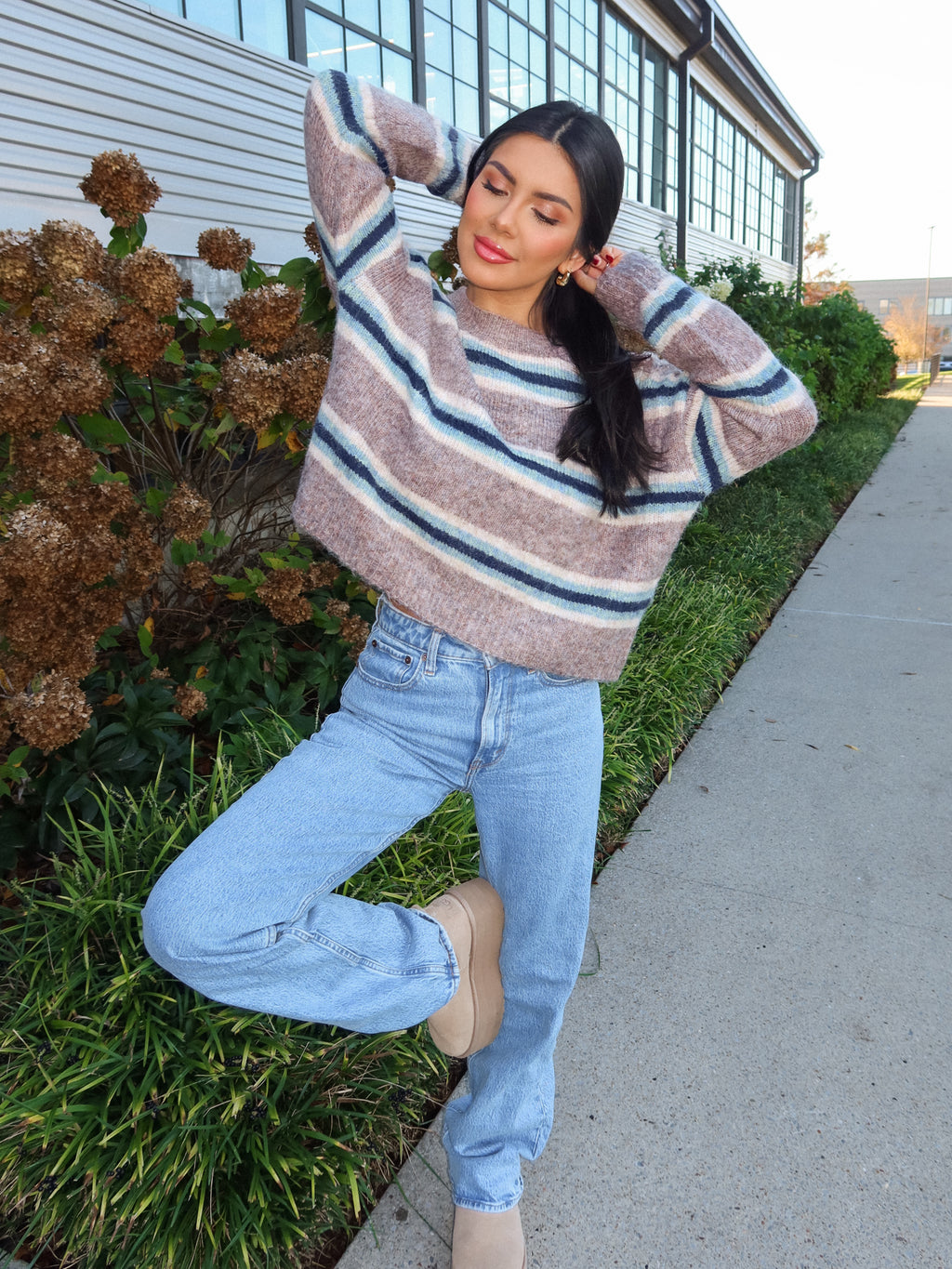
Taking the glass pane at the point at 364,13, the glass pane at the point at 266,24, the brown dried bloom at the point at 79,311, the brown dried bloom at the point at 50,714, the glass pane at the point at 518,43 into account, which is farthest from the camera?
the glass pane at the point at 518,43

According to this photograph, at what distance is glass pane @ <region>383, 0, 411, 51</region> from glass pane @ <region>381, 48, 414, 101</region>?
0.08 metres

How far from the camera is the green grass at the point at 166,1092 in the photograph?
66.9 inches

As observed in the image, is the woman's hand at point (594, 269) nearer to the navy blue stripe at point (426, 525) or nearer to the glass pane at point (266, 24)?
the navy blue stripe at point (426, 525)

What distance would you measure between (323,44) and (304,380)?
427 centimetres

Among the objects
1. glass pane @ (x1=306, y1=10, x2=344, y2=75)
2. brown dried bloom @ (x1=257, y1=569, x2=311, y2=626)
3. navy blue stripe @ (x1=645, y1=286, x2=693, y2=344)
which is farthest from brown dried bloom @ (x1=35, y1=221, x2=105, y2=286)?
glass pane @ (x1=306, y1=10, x2=344, y2=75)

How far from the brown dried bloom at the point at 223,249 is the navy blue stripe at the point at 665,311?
1.58 m

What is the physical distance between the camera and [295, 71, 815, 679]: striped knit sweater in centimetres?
159

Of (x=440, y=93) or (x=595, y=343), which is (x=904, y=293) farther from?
(x=595, y=343)

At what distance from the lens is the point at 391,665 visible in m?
1.61

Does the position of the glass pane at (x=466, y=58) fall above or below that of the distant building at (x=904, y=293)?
below

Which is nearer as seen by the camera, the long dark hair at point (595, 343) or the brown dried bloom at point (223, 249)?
the long dark hair at point (595, 343)

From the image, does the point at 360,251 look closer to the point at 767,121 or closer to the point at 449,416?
the point at 449,416

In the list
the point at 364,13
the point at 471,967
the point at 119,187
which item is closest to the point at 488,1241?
the point at 471,967

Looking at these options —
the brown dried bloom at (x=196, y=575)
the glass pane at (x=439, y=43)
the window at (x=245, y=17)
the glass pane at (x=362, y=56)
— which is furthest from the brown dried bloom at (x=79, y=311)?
the glass pane at (x=439, y=43)
